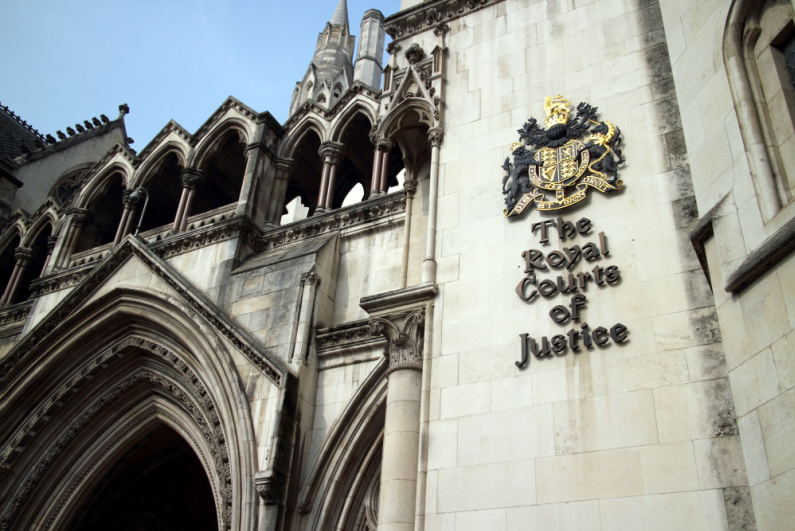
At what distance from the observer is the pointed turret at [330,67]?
34.1m

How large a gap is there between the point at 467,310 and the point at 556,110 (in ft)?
9.74

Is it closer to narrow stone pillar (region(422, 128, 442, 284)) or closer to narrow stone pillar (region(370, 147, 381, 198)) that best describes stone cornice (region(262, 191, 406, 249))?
narrow stone pillar (region(370, 147, 381, 198))

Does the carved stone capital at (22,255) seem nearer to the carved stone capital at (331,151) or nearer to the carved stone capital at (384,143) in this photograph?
the carved stone capital at (331,151)

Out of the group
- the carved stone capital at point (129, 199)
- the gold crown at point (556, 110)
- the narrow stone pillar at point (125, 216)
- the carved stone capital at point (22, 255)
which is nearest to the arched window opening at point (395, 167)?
the carved stone capital at point (129, 199)

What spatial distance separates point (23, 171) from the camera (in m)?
26.4

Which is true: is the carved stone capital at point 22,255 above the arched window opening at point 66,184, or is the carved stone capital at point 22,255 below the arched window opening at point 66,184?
below

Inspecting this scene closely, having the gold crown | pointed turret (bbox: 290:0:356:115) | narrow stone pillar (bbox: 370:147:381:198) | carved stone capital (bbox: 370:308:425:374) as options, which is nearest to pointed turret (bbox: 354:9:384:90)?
pointed turret (bbox: 290:0:356:115)

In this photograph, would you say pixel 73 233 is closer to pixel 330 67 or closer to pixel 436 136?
pixel 436 136

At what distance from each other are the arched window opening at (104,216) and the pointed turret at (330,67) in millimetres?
13537

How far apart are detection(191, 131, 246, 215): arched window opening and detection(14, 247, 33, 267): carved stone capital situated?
5.09 meters

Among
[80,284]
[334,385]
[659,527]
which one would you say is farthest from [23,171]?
[659,527]

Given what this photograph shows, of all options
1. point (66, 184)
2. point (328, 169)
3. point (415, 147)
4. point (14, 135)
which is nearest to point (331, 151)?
point (328, 169)

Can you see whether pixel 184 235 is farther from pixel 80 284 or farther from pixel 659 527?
pixel 659 527

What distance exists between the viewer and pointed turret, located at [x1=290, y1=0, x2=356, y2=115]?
112ft
